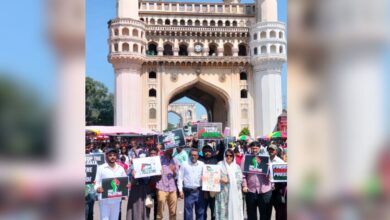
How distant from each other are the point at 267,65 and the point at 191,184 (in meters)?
26.2

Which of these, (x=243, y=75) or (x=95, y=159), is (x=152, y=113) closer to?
(x=243, y=75)

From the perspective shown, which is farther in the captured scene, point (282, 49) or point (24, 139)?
point (282, 49)

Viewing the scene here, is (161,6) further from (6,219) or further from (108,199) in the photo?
(6,219)

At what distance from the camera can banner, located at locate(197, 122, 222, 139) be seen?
18719 mm

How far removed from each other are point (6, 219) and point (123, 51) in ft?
98.2

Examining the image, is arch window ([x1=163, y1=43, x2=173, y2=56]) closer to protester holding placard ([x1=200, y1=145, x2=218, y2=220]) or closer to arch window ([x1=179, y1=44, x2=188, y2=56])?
arch window ([x1=179, y1=44, x2=188, y2=56])

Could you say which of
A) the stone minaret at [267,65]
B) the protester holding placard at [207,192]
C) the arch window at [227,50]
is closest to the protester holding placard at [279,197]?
the protester holding placard at [207,192]

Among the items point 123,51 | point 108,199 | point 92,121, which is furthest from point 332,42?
point 92,121

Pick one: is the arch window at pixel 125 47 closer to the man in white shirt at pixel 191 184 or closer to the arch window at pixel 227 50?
the arch window at pixel 227 50

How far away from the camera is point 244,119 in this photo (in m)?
32.7

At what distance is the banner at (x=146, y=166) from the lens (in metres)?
6.02

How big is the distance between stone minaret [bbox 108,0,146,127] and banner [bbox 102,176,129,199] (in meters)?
24.5

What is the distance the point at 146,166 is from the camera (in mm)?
6059

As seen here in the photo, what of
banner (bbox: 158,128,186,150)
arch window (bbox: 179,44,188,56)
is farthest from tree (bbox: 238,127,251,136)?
banner (bbox: 158,128,186,150)
